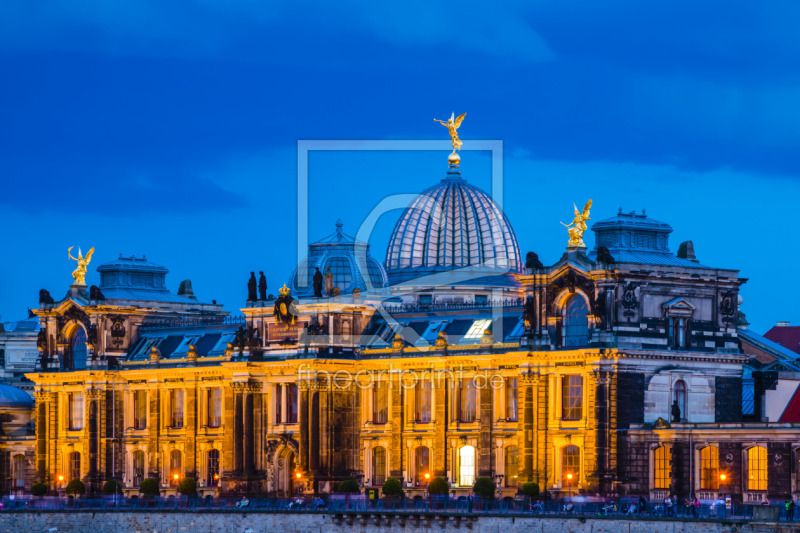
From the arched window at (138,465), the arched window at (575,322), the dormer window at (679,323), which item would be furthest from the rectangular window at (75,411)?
the dormer window at (679,323)

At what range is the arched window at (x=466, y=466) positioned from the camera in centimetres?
14812

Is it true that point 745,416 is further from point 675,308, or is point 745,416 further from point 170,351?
point 170,351

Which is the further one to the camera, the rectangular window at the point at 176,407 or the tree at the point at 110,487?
the rectangular window at the point at 176,407

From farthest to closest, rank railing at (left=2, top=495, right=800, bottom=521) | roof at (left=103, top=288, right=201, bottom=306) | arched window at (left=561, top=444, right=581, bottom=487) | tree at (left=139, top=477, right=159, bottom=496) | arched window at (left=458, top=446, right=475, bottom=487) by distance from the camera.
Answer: roof at (left=103, top=288, right=201, bottom=306)
tree at (left=139, top=477, right=159, bottom=496)
arched window at (left=458, top=446, right=475, bottom=487)
arched window at (left=561, top=444, right=581, bottom=487)
railing at (left=2, top=495, right=800, bottom=521)

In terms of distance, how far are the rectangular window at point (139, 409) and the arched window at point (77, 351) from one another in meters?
6.23

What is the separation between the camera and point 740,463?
13000 cm

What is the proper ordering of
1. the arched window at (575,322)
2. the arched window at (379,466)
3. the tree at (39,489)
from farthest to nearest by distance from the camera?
the tree at (39,489), the arched window at (379,466), the arched window at (575,322)

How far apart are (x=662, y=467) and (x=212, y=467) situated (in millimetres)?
42667

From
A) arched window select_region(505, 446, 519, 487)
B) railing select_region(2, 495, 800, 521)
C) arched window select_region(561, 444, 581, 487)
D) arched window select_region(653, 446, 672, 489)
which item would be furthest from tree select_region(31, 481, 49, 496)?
arched window select_region(653, 446, 672, 489)

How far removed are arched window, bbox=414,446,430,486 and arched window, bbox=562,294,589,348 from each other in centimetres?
1658

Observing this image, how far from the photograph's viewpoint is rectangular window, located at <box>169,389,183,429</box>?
168 metres

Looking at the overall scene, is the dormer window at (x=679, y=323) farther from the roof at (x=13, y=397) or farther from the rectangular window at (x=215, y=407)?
the roof at (x=13, y=397)

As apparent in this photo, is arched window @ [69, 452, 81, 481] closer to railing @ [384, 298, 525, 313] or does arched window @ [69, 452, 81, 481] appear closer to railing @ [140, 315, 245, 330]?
railing @ [140, 315, 245, 330]

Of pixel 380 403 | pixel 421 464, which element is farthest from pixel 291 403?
pixel 421 464
